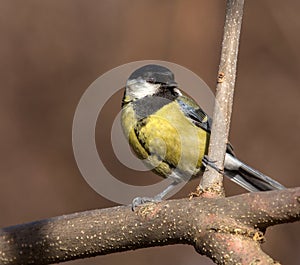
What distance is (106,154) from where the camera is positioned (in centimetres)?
418

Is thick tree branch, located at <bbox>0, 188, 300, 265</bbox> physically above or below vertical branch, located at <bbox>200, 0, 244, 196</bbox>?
below

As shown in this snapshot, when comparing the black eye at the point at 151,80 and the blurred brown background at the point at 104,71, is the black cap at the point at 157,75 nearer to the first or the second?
the black eye at the point at 151,80

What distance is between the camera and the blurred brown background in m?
4.27

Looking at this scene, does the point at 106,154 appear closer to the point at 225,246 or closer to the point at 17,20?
the point at 17,20

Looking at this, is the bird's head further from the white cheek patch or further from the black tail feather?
the black tail feather

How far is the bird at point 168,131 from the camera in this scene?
8.54ft

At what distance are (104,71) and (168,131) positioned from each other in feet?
5.59

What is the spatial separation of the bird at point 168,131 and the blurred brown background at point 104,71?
1.46 meters

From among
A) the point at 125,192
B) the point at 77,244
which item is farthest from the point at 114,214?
the point at 125,192

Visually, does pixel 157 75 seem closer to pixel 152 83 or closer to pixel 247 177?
pixel 152 83

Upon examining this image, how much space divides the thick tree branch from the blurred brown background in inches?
85.6

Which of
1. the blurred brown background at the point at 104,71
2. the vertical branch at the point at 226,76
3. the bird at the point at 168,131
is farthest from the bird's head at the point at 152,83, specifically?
the blurred brown background at the point at 104,71

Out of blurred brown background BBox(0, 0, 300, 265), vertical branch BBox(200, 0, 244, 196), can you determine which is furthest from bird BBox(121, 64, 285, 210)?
blurred brown background BBox(0, 0, 300, 265)

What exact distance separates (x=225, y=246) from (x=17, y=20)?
2949 mm
